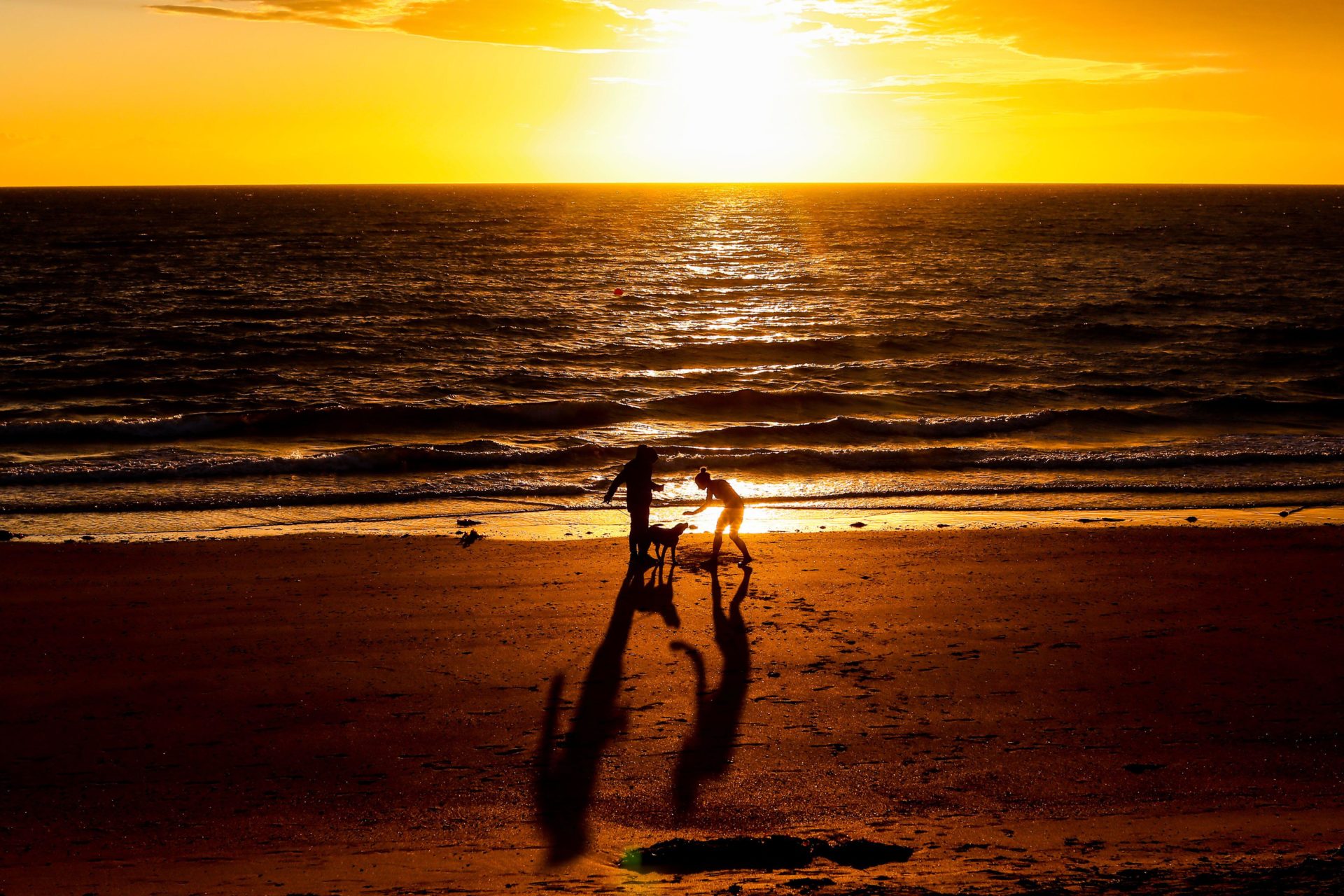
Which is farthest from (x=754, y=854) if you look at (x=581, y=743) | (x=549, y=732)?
(x=549, y=732)

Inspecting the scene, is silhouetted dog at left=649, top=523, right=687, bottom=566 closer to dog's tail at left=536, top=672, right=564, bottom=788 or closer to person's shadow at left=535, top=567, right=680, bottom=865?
person's shadow at left=535, top=567, right=680, bottom=865

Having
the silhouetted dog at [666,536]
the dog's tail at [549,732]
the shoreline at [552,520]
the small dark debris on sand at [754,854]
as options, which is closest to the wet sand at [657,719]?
the dog's tail at [549,732]

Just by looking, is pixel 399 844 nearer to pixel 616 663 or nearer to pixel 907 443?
pixel 616 663

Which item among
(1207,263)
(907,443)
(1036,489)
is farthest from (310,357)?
(1207,263)

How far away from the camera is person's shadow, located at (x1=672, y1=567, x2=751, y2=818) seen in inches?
281

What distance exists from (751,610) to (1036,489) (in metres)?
8.41

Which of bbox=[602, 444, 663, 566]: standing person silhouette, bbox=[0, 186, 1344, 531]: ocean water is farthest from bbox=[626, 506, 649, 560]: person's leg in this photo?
bbox=[0, 186, 1344, 531]: ocean water

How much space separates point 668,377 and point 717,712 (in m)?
20.3

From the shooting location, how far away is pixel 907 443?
68.3 feet

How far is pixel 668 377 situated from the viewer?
2792cm

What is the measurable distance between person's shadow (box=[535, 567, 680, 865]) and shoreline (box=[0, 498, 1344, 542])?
4.09 meters

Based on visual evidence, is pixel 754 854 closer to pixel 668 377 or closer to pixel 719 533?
→ pixel 719 533

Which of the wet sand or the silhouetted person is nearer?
the wet sand

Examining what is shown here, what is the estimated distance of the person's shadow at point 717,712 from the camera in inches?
281
